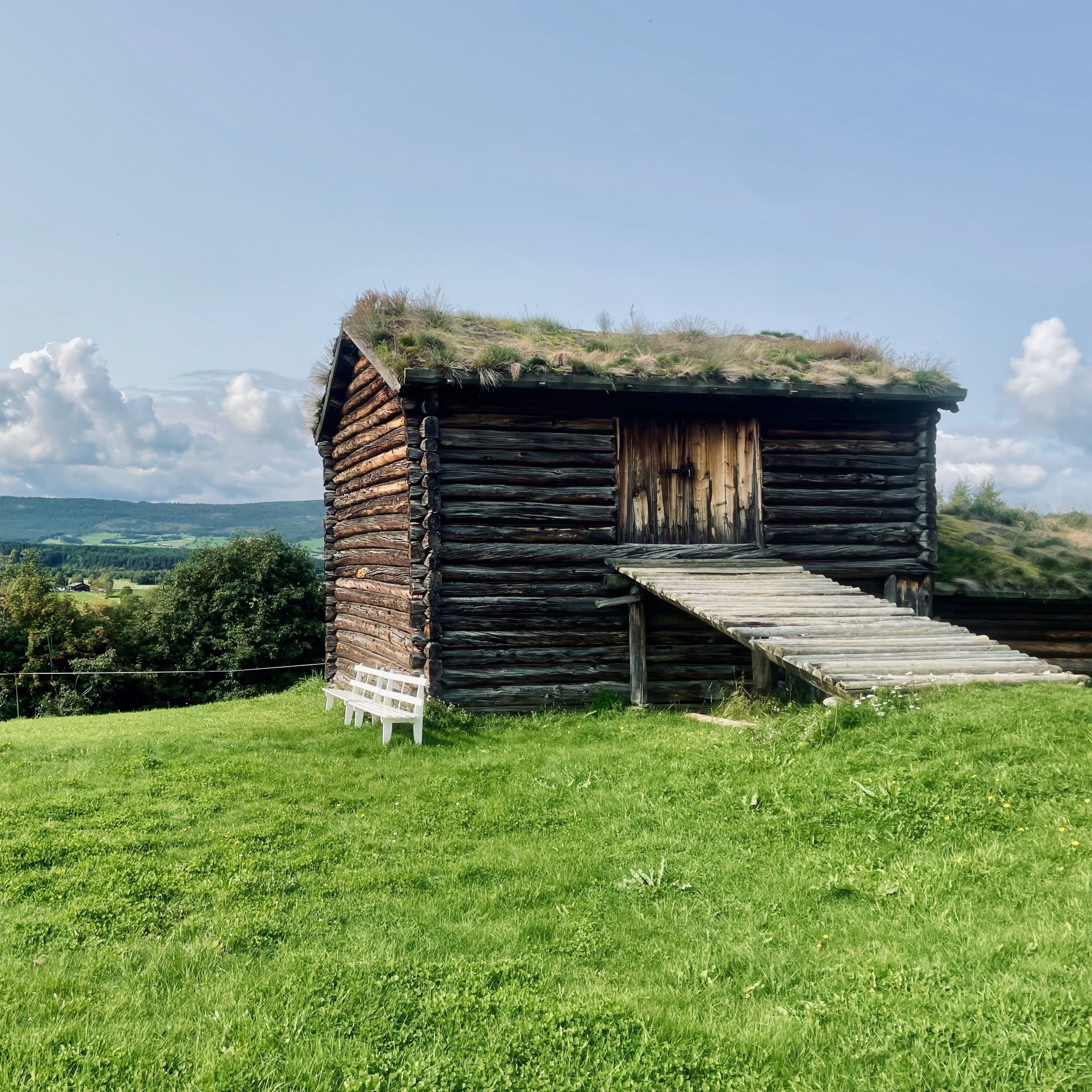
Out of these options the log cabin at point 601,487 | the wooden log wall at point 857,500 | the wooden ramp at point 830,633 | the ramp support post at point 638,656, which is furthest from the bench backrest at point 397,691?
the wooden log wall at point 857,500

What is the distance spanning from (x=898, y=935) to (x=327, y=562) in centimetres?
1599

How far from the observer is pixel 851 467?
47.5 ft

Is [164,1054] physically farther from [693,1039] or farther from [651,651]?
[651,651]

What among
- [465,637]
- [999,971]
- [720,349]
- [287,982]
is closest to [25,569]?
[465,637]

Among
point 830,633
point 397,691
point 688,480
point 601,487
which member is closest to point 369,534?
point 397,691

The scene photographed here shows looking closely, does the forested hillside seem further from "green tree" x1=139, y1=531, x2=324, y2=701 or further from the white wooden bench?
the white wooden bench

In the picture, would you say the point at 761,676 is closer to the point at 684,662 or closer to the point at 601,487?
the point at 684,662

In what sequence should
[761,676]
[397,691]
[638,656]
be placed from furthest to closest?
[397,691], [761,676], [638,656]

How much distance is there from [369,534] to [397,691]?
3.62 metres

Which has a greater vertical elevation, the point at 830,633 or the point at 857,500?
the point at 857,500

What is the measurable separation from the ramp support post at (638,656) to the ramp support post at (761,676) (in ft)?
5.80

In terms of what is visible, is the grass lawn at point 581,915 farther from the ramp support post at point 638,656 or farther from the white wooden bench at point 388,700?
the ramp support post at point 638,656

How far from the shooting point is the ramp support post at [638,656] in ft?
42.0

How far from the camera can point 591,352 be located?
13570 mm
